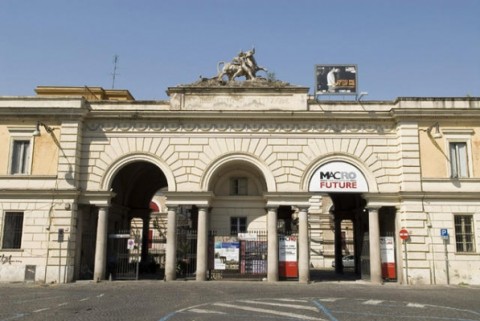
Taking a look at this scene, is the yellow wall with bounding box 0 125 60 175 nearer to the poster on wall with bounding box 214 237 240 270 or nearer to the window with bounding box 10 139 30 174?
the window with bounding box 10 139 30 174

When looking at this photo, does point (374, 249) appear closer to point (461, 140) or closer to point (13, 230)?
point (461, 140)

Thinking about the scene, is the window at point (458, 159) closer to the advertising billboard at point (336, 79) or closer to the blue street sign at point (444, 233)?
the blue street sign at point (444, 233)

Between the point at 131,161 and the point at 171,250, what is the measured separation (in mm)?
4880

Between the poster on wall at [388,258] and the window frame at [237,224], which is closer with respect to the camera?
the poster on wall at [388,258]

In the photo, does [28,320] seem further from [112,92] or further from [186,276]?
[112,92]

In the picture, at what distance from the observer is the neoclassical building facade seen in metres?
23.0

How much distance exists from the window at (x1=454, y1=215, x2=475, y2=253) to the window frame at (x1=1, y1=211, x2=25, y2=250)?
21011 mm

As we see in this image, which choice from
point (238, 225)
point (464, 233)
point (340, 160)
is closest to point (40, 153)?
point (238, 225)

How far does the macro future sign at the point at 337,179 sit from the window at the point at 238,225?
5.02 meters

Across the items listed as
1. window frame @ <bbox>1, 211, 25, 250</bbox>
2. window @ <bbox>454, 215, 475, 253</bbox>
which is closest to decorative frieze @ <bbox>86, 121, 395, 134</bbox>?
window @ <bbox>454, 215, 475, 253</bbox>

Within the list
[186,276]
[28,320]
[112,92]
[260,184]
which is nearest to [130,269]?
[186,276]

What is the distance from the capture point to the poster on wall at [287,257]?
23625 mm

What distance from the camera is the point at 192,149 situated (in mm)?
24219

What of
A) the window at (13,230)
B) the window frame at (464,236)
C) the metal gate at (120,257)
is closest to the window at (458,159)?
the window frame at (464,236)
